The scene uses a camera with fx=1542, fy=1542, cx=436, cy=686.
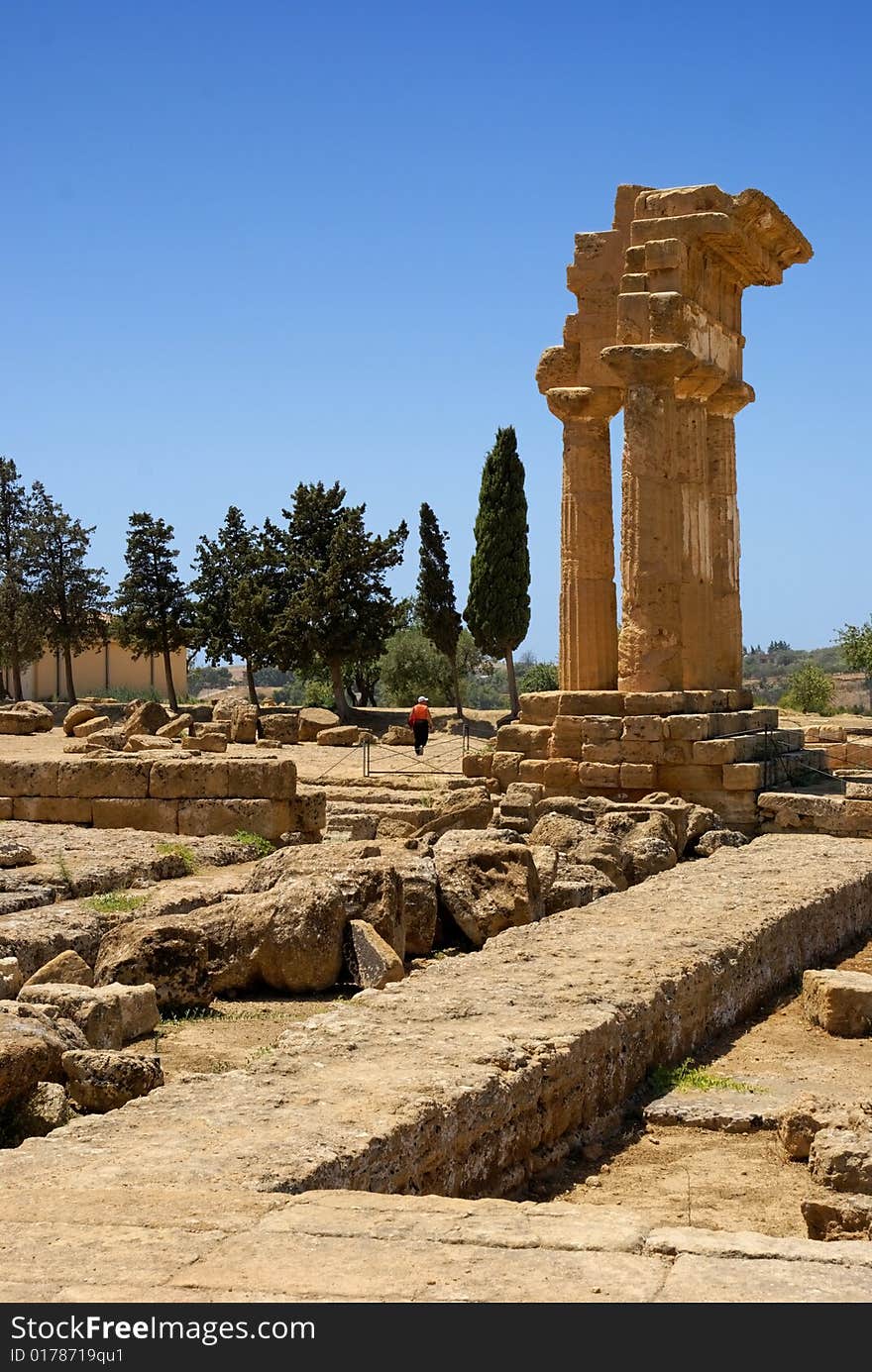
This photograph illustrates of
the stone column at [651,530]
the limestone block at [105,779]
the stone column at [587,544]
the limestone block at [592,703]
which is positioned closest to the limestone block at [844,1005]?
the limestone block at [105,779]

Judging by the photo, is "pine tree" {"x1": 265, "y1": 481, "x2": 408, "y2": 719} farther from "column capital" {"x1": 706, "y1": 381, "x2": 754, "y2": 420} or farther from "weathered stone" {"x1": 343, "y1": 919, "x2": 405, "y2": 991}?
"weathered stone" {"x1": 343, "y1": 919, "x2": 405, "y2": 991}

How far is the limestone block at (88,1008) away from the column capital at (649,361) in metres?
11.2

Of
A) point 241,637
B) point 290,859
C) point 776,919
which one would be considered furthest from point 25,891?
point 241,637

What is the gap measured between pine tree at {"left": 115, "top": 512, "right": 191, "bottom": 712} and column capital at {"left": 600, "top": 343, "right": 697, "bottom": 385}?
91.6 feet

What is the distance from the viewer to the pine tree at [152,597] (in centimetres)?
4356

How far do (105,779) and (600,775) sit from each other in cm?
564

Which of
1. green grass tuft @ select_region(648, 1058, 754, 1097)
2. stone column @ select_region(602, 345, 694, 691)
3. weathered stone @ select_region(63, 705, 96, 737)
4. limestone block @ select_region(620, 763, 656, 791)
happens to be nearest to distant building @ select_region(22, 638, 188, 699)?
weathered stone @ select_region(63, 705, 96, 737)

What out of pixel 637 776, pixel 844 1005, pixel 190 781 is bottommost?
pixel 844 1005

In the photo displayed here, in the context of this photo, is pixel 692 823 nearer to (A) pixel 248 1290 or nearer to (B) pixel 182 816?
(B) pixel 182 816

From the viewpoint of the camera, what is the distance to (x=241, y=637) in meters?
40.4

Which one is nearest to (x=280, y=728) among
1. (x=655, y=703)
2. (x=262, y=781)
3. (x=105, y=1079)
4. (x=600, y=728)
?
(x=600, y=728)

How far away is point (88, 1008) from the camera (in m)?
7.52

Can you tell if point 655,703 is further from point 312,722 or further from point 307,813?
point 312,722

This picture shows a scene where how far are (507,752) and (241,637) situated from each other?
2334 centimetres
